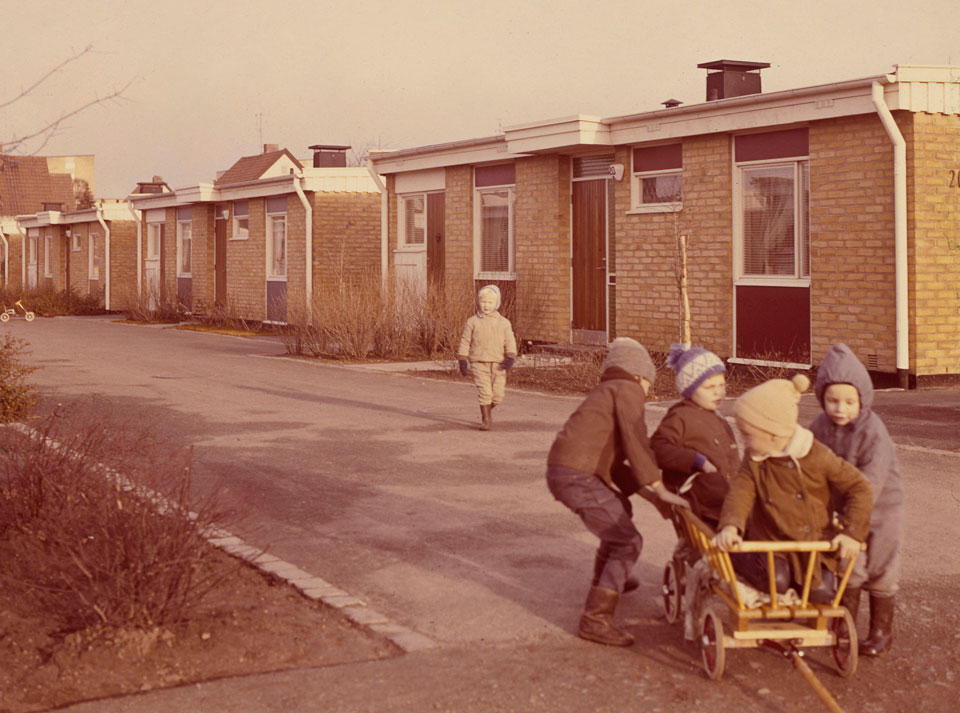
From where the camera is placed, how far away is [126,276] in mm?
45031

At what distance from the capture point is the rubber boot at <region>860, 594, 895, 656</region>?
552 cm

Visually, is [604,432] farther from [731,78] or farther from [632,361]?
[731,78]

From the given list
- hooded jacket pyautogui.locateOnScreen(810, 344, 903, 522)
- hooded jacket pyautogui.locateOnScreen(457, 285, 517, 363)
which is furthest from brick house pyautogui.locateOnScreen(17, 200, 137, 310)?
hooded jacket pyautogui.locateOnScreen(810, 344, 903, 522)

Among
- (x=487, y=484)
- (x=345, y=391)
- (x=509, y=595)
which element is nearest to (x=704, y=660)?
(x=509, y=595)

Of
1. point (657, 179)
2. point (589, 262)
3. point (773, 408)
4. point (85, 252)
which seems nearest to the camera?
point (773, 408)

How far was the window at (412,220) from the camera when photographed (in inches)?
1037

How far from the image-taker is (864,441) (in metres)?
5.54

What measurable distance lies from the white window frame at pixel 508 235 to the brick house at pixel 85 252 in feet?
54.0

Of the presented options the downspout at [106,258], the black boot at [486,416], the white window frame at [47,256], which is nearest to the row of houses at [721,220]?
the black boot at [486,416]

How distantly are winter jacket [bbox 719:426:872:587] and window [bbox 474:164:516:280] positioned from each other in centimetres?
1814

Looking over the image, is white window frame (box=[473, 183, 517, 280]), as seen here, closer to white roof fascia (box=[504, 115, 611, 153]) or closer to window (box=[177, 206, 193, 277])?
white roof fascia (box=[504, 115, 611, 153])

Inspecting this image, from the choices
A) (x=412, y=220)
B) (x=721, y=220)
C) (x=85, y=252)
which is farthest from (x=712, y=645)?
(x=85, y=252)

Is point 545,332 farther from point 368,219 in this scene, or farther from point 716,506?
point 716,506

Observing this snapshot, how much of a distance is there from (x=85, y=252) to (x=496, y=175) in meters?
28.5
